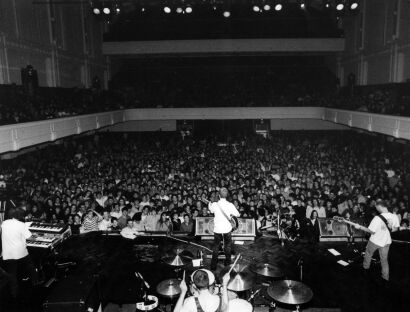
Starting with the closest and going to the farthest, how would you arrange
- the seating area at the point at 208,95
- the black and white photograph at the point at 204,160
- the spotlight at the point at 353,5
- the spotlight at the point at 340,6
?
the black and white photograph at the point at 204,160 → the seating area at the point at 208,95 → the spotlight at the point at 353,5 → the spotlight at the point at 340,6

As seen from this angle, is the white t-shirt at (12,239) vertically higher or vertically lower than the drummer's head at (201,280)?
lower

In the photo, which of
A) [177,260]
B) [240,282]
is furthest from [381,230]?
[177,260]

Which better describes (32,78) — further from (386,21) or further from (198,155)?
(386,21)

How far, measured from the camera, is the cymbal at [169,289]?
591 cm

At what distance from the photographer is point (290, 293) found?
5.74 metres

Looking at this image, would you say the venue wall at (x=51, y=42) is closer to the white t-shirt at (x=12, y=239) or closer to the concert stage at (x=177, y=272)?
the concert stage at (x=177, y=272)

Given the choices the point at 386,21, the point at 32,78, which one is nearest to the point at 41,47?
the point at 32,78

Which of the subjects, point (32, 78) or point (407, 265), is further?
point (32, 78)

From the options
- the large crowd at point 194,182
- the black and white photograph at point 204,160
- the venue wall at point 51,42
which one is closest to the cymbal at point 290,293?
the black and white photograph at point 204,160

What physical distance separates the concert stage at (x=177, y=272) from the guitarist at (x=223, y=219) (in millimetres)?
807

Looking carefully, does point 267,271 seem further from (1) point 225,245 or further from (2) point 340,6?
(2) point 340,6

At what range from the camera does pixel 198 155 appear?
18812 mm

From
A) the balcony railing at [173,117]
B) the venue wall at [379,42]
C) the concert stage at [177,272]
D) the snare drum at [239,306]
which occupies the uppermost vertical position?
the venue wall at [379,42]

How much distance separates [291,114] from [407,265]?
14.4 metres
